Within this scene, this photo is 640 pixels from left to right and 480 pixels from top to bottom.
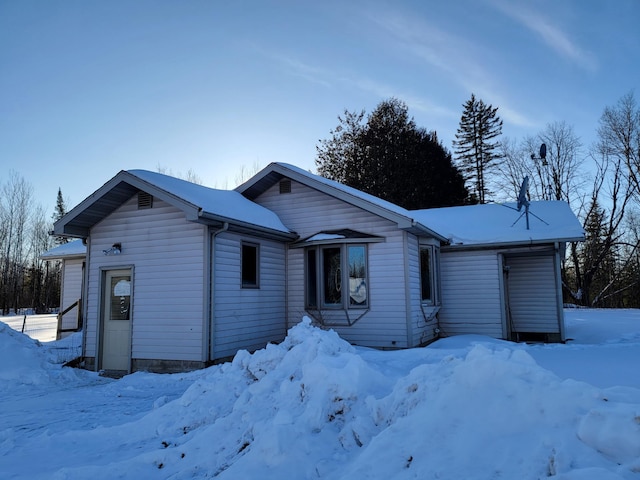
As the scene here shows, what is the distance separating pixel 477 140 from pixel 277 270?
31709 mm

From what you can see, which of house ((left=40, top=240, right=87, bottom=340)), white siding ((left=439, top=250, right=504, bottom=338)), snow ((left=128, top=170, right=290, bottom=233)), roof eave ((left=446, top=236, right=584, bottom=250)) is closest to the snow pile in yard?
snow ((left=128, top=170, right=290, bottom=233))

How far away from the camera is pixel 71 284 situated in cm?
1725

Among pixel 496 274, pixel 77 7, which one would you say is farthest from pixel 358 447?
pixel 77 7

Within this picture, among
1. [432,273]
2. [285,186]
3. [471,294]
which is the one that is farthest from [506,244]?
[285,186]

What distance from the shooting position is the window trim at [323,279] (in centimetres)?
1084

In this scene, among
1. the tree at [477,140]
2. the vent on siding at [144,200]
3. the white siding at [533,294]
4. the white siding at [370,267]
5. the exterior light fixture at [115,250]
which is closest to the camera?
the vent on siding at [144,200]

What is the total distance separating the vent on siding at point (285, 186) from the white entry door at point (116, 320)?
14.9 feet

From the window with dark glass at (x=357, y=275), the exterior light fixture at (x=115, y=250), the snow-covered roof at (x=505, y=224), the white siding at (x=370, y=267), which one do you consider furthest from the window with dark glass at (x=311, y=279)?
the exterior light fixture at (x=115, y=250)

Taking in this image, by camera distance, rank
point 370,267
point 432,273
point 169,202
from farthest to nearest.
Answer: point 432,273
point 370,267
point 169,202

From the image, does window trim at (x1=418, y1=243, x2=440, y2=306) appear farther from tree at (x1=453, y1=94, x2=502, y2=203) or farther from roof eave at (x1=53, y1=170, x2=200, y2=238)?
tree at (x1=453, y1=94, x2=502, y2=203)

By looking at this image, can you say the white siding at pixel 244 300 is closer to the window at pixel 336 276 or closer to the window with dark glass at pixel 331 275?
the window at pixel 336 276

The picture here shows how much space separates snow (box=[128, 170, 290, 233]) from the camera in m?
9.08

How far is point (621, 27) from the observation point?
36.1ft

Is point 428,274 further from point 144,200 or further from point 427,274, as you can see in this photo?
point 144,200
